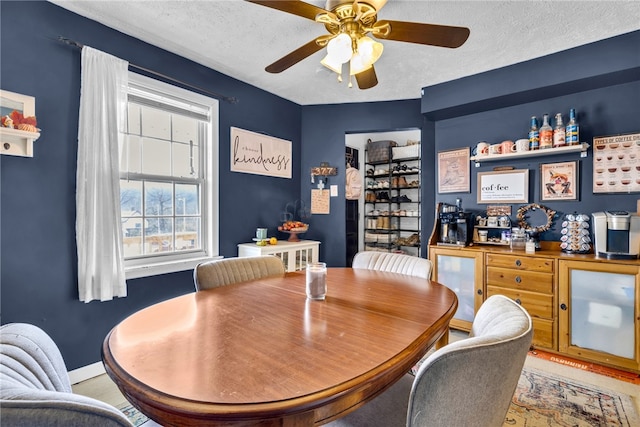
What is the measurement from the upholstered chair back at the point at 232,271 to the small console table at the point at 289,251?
3.44ft

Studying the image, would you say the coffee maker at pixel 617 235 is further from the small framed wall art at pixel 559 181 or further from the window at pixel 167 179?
the window at pixel 167 179

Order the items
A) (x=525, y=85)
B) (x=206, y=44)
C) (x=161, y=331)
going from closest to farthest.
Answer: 1. (x=161, y=331)
2. (x=206, y=44)
3. (x=525, y=85)

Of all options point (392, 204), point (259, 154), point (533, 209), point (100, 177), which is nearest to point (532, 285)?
point (533, 209)

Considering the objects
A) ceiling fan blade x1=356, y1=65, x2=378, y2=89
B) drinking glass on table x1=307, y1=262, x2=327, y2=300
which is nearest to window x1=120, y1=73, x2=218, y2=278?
ceiling fan blade x1=356, y1=65, x2=378, y2=89

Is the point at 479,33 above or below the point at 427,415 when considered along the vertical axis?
above

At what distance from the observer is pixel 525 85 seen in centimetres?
266

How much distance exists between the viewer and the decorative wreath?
2809 mm

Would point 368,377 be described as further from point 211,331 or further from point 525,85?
point 525,85

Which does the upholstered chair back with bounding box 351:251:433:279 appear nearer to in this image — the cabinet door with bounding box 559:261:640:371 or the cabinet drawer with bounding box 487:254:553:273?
the cabinet drawer with bounding box 487:254:553:273

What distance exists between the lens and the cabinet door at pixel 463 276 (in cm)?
282

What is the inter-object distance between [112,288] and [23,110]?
128 centimetres

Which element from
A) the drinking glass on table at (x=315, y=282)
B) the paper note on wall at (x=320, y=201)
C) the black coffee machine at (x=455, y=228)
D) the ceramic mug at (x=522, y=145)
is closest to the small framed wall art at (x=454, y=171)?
the black coffee machine at (x=455, y=228)

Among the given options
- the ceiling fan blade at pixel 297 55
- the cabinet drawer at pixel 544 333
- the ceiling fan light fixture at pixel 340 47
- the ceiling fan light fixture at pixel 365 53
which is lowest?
the cabinet drawer at pixel 544 333

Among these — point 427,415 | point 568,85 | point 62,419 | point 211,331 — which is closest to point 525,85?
point 568,85
